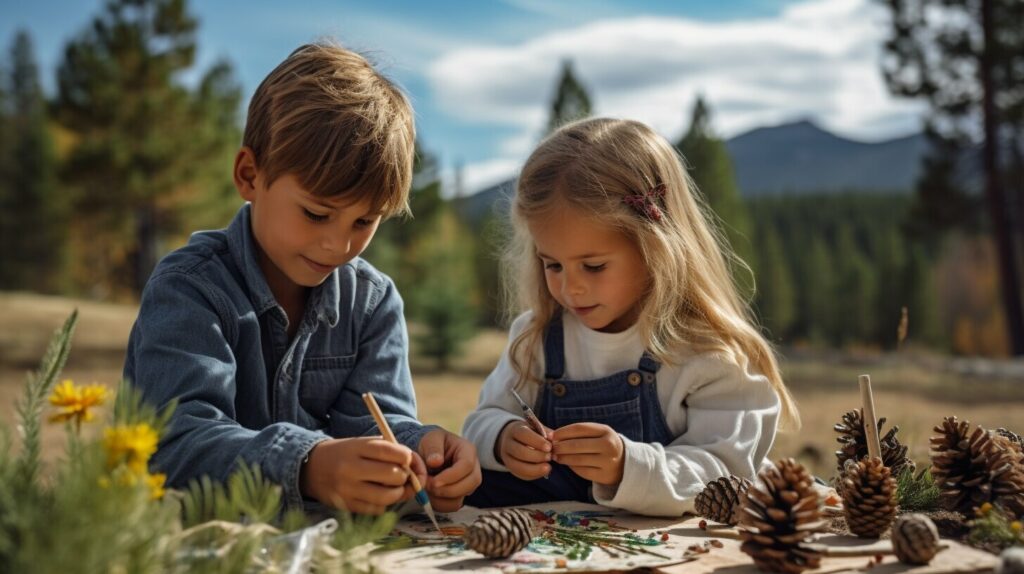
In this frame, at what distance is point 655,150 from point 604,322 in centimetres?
64

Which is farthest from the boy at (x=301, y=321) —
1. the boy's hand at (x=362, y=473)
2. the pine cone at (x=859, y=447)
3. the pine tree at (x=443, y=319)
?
the pine tree at (x=443, y=319)

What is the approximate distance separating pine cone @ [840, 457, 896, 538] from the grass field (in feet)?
16.4

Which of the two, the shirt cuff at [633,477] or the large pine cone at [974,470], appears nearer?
the large pine cone at [974,470]

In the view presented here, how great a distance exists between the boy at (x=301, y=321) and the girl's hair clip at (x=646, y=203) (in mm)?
733

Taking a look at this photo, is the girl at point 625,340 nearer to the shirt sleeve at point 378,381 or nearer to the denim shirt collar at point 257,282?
the shirt sleeve at point 378,381

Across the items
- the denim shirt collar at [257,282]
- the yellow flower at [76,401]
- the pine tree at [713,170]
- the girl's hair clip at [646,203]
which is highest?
the pine tree at [713,170]

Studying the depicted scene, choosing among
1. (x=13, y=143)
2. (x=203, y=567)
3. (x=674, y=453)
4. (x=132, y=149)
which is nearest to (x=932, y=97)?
(x=132, y=149)

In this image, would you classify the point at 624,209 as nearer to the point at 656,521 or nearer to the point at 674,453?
the point at 674,453

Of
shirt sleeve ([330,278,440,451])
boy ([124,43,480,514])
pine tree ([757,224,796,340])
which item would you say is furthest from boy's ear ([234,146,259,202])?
pine tree ([757,224,796,340])

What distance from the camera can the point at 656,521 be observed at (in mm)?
2574

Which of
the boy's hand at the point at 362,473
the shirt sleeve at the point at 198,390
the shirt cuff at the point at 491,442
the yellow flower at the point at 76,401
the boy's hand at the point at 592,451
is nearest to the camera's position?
the yellow flower at the point at 76,401

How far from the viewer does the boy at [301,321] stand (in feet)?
7.56

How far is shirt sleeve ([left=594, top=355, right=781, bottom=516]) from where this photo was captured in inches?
101

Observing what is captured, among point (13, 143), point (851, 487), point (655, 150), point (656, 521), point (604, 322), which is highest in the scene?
point (13, 143)
